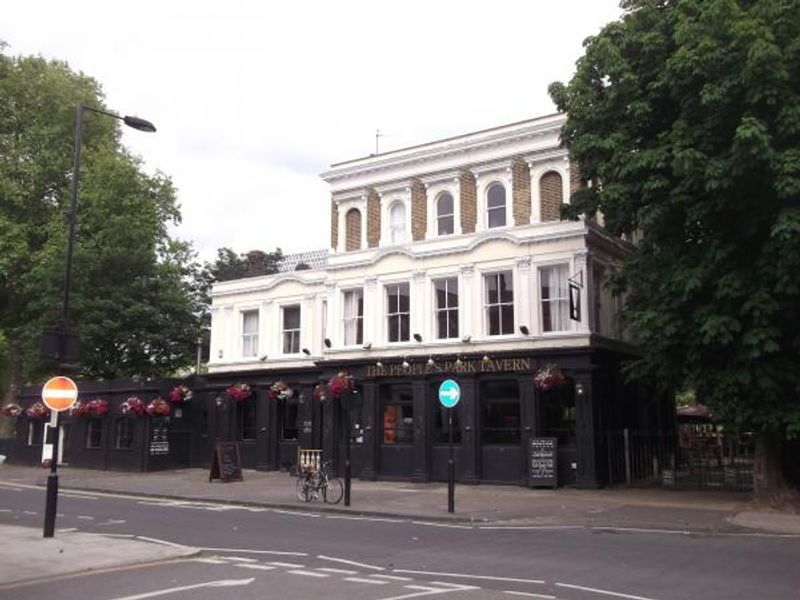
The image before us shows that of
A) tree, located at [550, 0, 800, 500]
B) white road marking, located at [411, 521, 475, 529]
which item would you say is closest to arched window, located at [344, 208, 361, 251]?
tree, located at [550, 0, 800, 500]

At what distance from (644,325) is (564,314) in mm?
6369

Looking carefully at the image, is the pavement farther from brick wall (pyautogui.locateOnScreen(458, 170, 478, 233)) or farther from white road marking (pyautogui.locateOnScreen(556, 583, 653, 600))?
brick wall (pyautogui.locateOnScreen(458, 170, 478, 233))

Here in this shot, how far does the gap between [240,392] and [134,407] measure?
4163 mm

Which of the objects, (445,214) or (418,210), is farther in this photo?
(418,210)

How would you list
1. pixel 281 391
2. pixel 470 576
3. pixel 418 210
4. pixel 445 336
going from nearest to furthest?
pixel 470 576 → pixel 445 336 → pixel 418 210 → pixel 281 391

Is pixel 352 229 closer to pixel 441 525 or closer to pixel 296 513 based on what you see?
pixel 296 513

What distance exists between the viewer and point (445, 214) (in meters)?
28.1

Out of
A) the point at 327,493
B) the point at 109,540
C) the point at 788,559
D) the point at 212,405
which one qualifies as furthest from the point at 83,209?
the point at 788,559

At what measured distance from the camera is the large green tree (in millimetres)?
Answer: 39281

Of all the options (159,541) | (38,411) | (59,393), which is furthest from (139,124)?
(38,411)

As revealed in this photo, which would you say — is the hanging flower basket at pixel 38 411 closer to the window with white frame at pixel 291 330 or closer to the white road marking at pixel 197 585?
the window with white frame at pixel 291 330

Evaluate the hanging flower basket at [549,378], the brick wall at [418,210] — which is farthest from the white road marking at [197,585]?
the brick wall at [418,210]

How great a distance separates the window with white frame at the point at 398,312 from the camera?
1103 inches

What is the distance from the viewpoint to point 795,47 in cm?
1552
